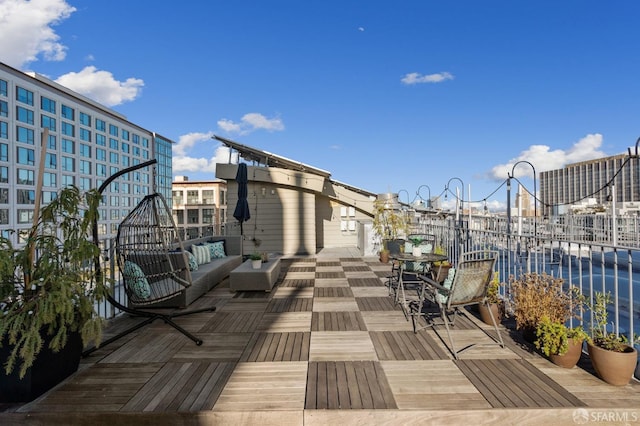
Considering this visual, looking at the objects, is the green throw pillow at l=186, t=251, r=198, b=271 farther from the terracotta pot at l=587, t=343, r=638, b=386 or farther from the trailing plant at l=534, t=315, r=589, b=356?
the terracotta pot at l=587, t=343, r=638, b=386

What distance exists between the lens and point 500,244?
484 centimetres

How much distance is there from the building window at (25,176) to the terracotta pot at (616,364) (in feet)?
171

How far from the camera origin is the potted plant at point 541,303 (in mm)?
3273

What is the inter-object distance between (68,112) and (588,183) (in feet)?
200

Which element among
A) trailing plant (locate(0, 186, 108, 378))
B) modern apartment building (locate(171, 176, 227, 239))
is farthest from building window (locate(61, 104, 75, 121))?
trailing plant (locate(0, 186, 108, 378))

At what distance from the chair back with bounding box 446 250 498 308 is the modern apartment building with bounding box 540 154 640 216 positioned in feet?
50.2

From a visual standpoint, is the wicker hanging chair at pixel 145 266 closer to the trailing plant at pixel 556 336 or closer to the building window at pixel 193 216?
the trailing plant at pixel 556 336

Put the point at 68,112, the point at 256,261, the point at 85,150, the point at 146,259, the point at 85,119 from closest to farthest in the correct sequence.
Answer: the point at 146,259 → the point at 256,261 → the point at 68,112 → the point at 85,119 → the point at 85,150

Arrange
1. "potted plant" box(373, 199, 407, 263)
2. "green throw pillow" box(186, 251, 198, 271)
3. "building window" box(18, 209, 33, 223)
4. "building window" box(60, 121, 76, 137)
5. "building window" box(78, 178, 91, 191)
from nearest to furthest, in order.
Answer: "green throw pillow" box(186, 251, 198, 271) → "potted plant" box(373, 199, 407, 263) → "building window" box(18, 209, 33, 223) → "building window" box(60, 121, 76, 137) → "building window" box(78, 178, 91, 191)

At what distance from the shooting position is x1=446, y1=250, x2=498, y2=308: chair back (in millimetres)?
3254

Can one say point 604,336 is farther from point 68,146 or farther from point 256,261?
point 68,146

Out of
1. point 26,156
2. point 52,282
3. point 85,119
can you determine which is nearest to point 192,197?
point 85,119

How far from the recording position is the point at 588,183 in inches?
794

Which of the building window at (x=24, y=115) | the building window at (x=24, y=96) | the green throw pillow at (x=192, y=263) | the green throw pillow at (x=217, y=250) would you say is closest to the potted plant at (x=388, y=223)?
the green throw pillow at (x=217, y=250)
